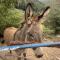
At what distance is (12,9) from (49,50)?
49.3 inches

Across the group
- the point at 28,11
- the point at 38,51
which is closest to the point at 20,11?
the point at 28,11

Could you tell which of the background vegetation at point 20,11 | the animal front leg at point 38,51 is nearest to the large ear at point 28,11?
the animal front leg at point 38,51

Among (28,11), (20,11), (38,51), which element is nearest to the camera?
(38,51)

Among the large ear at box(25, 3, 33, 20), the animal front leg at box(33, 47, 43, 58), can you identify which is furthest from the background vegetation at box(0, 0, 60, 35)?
the animal front leg at box(33, 47, 43, 58)

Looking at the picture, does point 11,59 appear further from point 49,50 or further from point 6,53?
point 49,50

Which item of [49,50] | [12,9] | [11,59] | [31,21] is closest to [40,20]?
[31,21]

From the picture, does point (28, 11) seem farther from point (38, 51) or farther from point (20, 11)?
point (20, 11)

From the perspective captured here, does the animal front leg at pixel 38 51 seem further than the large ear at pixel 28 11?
No

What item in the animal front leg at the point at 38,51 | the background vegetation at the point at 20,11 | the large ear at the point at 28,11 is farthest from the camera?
the background vegetation at the point at 20,11

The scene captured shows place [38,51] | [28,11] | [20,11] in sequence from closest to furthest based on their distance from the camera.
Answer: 1. [38,51]
2. [28,11]
3. [20,11]

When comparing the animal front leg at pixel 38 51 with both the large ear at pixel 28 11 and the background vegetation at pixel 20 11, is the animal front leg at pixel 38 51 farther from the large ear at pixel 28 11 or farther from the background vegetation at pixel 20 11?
the background vegetation at pixel 20 11

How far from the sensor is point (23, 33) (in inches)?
64.0

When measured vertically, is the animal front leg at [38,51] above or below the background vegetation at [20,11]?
below

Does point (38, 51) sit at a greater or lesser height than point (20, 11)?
lesser
